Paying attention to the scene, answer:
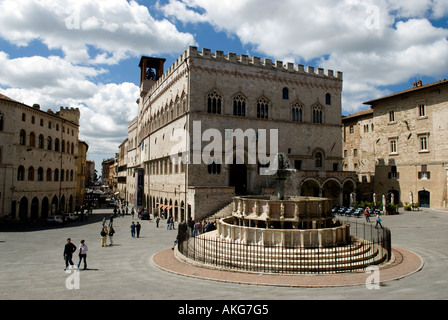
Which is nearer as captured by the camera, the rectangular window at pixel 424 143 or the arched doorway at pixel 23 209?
the arched doorway at pixel 23 209

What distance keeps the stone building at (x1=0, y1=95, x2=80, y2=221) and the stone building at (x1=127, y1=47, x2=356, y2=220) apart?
12464 mm

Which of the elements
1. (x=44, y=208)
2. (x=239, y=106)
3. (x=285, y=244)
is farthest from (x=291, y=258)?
(x=44, y=208)

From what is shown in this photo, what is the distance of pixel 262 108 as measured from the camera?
3653 centimetres

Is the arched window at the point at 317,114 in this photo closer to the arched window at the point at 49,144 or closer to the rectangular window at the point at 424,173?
the rectangular window at the point at 424,173

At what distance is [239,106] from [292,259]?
24190 millimetres

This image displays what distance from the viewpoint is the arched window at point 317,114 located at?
39.8 meters

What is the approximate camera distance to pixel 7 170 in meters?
32.8

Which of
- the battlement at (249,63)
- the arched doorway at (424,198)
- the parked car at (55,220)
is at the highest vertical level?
the battlement at (249,63)

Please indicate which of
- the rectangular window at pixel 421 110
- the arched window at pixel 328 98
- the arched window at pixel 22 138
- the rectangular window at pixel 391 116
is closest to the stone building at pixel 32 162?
the arched window at pixel 22 138

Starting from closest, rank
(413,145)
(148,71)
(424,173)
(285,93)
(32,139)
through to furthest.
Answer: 1. (32,139)
2. (424,173)
3. (285,93)
4. (413,145)
5. (148,71)

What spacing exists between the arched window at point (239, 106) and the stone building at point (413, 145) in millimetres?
19547

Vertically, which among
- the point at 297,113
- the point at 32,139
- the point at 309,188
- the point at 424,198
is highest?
the point at 297,113

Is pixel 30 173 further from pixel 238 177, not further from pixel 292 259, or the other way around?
pixel 292 259
